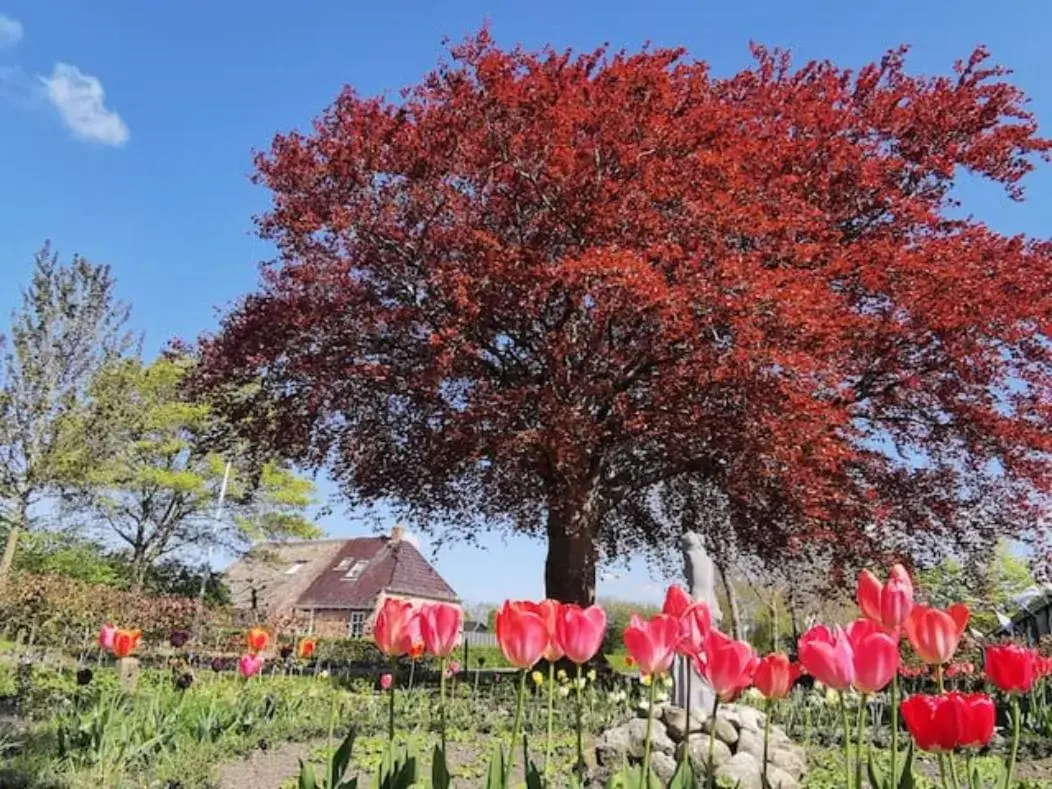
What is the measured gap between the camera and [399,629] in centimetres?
192

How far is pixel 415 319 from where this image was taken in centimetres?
1001

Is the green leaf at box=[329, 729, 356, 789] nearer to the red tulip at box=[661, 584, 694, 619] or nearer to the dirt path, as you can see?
the red tulip at box=[661, 584, 694, 619]

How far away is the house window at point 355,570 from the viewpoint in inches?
1404

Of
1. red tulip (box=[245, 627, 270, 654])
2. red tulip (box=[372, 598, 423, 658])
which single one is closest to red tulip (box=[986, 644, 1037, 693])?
red tulip (box=[372, 598, 423, 658])

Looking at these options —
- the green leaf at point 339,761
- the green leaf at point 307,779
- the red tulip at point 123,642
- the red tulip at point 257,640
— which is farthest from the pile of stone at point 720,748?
the green leaf at point 307,779

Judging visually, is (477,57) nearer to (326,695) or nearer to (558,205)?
(558,205)

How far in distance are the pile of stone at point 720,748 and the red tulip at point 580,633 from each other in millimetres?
3400

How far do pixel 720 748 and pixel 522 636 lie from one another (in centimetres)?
419

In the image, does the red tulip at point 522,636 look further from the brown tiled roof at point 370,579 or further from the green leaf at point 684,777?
the brown tiled roof at point 370,579

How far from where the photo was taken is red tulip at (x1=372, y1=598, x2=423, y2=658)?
1.92 meters

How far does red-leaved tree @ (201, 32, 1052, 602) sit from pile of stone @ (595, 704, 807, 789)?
3.80 meters

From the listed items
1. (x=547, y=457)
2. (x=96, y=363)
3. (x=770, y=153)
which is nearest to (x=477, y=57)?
(x=770, y=153)

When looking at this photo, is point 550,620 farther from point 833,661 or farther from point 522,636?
point 833,661

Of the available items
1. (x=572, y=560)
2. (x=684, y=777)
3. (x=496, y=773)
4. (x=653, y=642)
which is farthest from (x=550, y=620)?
(x=572, y=560)
